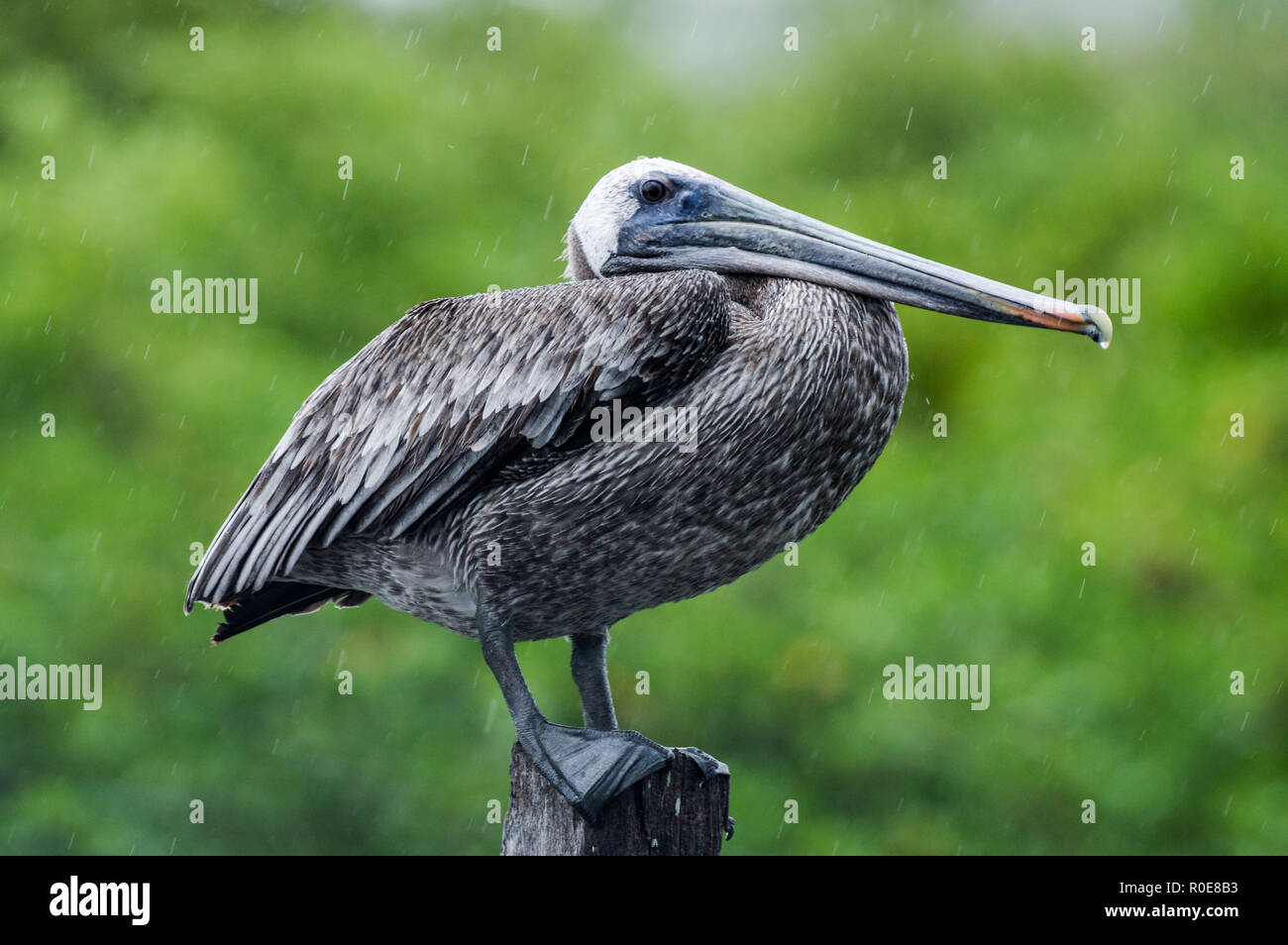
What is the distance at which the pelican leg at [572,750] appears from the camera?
325 cm

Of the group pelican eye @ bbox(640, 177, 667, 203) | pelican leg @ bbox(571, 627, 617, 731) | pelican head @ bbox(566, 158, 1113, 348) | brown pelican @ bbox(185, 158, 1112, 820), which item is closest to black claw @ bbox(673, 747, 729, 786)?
brown pelican @ bbox(185, 158, 1112, 820)

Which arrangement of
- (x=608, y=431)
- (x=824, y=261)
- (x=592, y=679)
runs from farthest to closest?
(x=592, y=679), (x=824, y=261), (x=608, y=431)

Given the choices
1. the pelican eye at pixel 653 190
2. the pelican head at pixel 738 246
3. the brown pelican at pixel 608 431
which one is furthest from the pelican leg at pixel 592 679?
the pelican eye at pixel 653 190

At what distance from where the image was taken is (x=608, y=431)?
3.15 metres

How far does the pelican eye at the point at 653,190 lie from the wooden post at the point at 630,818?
4.57ft

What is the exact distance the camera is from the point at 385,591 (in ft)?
11.5

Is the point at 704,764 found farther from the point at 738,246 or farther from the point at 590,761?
the point at 738,246

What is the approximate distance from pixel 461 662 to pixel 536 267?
2.46 meters

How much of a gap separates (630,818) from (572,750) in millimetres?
222

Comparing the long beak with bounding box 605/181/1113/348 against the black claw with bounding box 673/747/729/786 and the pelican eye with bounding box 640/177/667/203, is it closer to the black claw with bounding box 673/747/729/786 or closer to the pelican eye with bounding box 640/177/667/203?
the pelican eye with bounding box 640/177/667/203

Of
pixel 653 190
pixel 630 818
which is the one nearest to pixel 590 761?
pixel 630 818

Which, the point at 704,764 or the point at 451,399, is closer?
the point at 451,399
